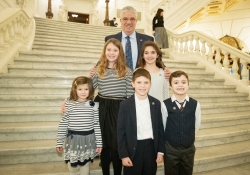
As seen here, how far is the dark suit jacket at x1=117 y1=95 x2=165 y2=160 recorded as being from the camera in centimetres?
175

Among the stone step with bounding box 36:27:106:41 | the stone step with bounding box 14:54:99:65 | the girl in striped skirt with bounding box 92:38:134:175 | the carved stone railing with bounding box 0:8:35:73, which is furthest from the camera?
the stone step with bounding box 36:27:106:41

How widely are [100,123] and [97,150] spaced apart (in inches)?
10.3

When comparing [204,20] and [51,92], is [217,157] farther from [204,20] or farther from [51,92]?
[204,20]

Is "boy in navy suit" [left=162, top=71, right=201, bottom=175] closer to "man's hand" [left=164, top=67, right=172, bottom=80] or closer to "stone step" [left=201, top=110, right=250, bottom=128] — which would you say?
"man's hand" [left=164, top=67, right=172, bottom=80]

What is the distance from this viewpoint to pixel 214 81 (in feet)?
16.8

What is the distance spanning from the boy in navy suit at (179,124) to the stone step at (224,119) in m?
1.88

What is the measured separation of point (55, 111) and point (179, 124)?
2128 millimetres

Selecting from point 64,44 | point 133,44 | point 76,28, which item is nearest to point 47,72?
point 64,44

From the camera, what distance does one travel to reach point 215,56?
556cm

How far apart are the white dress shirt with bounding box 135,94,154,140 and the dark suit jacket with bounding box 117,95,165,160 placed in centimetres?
4

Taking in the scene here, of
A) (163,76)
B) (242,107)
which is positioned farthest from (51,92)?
(242,107)

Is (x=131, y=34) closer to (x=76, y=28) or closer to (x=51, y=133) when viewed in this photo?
(x=51, y=133)

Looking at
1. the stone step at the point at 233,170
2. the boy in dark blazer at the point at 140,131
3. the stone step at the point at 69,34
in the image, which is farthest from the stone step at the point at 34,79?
the stone step at the point at 69,34

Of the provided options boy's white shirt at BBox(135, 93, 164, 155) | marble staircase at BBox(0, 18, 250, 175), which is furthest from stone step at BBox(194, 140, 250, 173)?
boy's white shirt at BBox(135, 93, 164, 155)
